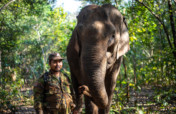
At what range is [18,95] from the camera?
641 centimetres

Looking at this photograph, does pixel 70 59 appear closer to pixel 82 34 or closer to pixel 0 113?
pixel 82 34

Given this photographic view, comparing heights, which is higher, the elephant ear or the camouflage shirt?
the elephant ear

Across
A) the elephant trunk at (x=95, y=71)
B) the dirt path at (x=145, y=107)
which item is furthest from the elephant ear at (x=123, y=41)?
the dirt path at (x=145, y=107)

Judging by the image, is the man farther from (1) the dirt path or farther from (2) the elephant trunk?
(1) the dirt path

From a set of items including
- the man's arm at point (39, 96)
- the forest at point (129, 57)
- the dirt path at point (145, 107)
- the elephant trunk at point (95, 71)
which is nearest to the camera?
the man's arm at point (39, 96)

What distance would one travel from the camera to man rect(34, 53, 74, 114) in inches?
95.0

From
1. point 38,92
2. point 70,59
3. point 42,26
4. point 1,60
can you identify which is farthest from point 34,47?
point 38,92

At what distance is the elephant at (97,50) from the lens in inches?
114

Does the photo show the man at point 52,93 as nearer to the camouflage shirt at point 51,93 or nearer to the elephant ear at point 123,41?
the camouflage shirt at point 51,93

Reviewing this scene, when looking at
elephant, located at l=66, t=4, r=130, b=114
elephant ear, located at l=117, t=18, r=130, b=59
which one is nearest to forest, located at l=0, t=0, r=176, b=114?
elephant, located at l=66, t=4, r=130, b=114

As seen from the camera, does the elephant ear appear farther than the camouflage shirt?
Yes

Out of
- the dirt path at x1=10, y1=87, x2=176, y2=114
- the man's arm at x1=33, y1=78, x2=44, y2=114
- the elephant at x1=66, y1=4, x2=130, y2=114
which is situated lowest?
the dirt path at x1=10, y1=87, x2=176, y2=114

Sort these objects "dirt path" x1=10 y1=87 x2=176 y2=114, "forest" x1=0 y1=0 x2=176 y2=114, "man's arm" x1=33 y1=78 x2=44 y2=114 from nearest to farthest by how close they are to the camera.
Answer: "man's arm" x1=33 y1=78 x2=44 y2=114
"dirt path" x1=10 y1=87 x2=176 y2=114
"forest" x1=0 y1=0 x2=176 y2=114

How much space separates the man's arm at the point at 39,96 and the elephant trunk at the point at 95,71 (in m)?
0.75
